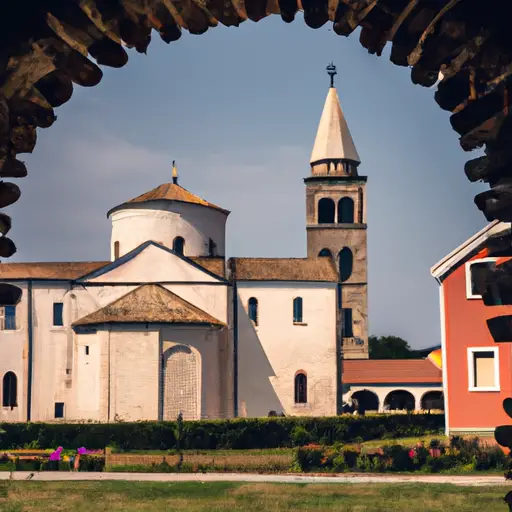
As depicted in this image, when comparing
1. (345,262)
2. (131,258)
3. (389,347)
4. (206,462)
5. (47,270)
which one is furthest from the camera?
(389,347)

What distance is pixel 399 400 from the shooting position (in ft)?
232

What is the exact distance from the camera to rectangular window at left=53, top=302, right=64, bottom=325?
167ft

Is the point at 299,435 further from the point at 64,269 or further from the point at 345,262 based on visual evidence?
the point at 345,262

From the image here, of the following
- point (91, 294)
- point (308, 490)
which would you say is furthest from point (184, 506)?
point (91, 294)

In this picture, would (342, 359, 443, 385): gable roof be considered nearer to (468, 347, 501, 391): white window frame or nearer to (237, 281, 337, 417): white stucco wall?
(237, 281, 337, 417): white stucco wall

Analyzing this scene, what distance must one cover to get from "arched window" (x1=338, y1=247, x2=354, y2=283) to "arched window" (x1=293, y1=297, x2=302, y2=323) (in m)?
21.7

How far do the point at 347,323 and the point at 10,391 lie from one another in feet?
98.6

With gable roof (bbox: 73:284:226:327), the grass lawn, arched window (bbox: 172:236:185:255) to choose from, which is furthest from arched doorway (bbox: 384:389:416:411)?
the grass lawn

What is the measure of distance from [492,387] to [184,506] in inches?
606

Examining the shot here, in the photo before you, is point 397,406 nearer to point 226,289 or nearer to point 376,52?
point 226,289

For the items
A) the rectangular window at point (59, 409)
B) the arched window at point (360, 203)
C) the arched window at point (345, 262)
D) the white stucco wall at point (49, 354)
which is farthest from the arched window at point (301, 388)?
the arched window at point (360, 203)

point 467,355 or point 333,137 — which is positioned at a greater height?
point 333,137

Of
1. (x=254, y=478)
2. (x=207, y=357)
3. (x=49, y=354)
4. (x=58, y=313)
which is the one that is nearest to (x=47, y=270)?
(x=58, y=313)

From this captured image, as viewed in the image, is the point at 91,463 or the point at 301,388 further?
the point at 301,388
